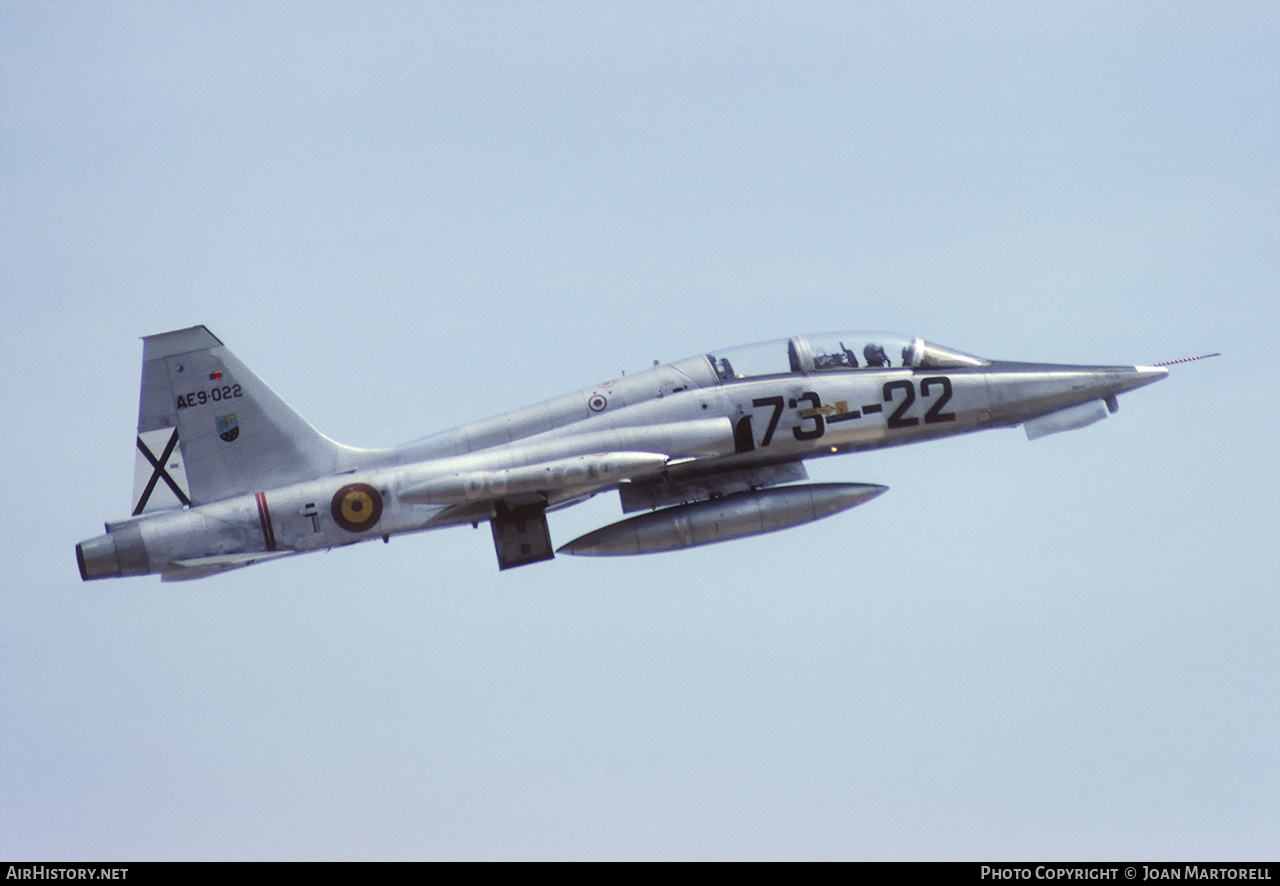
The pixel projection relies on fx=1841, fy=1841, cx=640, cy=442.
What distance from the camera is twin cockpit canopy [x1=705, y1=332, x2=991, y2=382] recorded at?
31656 mm

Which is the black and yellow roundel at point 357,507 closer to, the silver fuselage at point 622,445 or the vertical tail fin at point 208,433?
the silver fuselage at point 622,445

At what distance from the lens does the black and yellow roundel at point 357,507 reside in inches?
1196

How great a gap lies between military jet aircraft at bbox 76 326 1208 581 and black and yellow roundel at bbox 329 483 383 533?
2cm

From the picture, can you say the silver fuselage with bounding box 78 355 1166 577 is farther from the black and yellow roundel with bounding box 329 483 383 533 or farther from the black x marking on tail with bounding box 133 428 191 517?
the black x marking on tail with bounding box 133 428 191 517

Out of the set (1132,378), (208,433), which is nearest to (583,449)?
(208,433)

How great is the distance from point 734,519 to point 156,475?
32.1ft

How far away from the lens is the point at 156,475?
1225 inches

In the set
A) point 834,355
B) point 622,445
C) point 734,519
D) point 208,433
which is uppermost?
point 208,433

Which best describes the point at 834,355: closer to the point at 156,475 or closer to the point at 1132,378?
the point at 1132,378

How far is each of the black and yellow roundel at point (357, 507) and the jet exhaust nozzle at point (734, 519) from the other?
11.8ft

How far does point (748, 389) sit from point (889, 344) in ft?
9.50

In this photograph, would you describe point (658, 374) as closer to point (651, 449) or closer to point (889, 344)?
point (651, 449)

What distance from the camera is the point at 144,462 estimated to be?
102 feet
